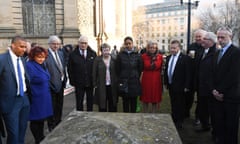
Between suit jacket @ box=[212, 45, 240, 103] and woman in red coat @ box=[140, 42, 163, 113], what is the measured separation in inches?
77.4

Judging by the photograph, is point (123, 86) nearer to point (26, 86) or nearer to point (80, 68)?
point (80, 68)

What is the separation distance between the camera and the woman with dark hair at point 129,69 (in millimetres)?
6586

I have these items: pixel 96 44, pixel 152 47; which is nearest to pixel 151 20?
pixel 96 44

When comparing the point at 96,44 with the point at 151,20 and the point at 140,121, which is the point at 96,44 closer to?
the point at 140,121

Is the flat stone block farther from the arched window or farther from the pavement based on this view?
the arched window

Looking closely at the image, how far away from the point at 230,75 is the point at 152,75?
228 centimetres

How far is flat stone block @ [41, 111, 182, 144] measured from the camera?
2.95 metres

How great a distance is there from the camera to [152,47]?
6.79 m

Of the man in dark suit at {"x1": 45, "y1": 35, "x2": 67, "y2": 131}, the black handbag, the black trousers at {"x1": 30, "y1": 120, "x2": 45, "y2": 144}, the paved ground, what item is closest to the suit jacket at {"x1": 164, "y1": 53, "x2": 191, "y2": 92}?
the paved ground

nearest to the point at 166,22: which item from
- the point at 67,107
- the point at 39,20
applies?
the point at 39,20

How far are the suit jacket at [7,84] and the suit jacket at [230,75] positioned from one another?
3.35 m

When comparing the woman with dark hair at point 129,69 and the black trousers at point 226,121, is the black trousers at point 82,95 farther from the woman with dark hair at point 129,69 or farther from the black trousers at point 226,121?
the black trousers at point 226,121

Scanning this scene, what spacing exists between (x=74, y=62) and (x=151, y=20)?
131 meters

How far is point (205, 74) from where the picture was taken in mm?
6074
